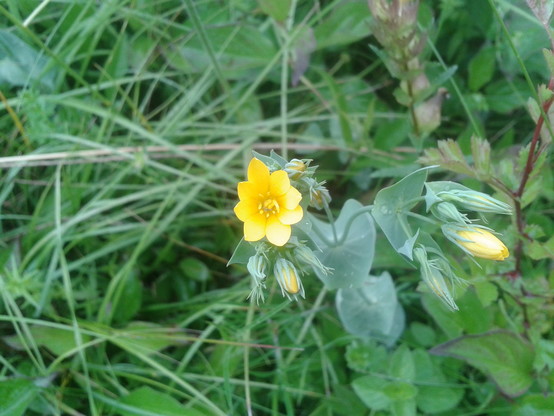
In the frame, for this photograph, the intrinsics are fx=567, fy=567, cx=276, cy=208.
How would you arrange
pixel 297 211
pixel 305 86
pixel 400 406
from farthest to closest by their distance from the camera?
pixel 305 86 → pixel 400 406 → pixel 297 211

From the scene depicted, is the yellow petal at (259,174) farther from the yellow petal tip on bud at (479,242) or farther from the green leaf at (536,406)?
the green leaf at (536,406)

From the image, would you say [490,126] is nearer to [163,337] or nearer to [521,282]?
[521,282]

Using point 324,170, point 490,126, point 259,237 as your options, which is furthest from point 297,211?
point 490,126

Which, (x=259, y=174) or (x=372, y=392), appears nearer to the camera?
(x=259, y=174)

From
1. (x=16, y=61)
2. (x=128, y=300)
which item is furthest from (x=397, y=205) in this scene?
(x=16, y=61)

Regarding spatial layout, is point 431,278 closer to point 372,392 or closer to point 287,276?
point 287,276
